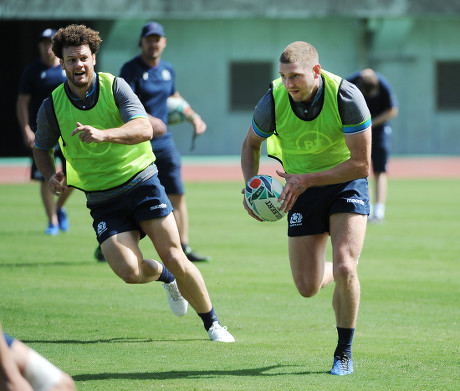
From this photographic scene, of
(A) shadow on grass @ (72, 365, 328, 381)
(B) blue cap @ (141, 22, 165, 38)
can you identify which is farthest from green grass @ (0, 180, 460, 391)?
(B) blue cap @ (141, 22, 165, 38)

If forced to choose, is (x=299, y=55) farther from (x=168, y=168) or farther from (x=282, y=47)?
(x=282, y=47)

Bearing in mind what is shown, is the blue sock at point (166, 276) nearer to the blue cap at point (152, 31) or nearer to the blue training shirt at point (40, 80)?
the blue cap at point (152, 31)

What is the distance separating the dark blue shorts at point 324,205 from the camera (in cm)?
644

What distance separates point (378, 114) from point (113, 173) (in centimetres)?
853

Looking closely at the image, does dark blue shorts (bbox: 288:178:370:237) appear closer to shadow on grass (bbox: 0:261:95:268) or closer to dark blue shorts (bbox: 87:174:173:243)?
dark blue shorts (bbox: 87:174:173:243)

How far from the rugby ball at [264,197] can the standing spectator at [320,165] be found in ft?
0.30

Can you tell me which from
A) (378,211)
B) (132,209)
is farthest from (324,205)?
(378,211)

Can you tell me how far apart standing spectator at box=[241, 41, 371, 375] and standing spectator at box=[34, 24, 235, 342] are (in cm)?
78

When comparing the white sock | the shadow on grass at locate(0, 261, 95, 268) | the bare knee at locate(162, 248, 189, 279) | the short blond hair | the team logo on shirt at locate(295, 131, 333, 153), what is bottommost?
the white sock

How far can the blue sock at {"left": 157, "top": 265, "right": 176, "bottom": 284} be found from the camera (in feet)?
24.6

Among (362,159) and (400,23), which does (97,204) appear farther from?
(400,23)

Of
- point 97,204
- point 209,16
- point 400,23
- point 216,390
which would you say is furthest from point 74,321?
point 400,23

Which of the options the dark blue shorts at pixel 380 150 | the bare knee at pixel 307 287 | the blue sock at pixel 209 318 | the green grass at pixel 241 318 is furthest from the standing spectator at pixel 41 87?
the bare knee at pixel 307 287

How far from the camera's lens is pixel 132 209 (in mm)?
7000
